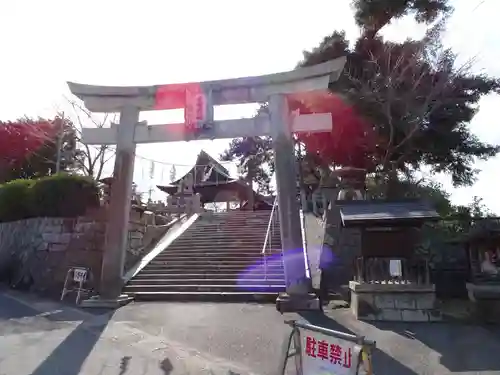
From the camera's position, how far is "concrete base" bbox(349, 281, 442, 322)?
777 cm

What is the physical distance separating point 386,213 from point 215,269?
535cm

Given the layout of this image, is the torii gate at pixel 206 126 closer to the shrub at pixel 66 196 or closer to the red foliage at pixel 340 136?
the shrub at pixel 66 196

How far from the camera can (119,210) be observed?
1011cm

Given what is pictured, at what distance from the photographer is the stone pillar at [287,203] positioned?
9.01 meters

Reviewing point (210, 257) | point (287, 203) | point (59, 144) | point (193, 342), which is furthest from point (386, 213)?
point (59, 144)

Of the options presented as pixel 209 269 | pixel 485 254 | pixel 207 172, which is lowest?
pixel 209 269

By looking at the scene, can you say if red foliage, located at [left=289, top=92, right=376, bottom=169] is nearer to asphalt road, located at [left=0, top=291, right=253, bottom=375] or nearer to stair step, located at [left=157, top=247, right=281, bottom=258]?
stair step, located at [left=157, top=247, right=281, bottom=258]

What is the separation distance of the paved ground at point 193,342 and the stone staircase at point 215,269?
1.07 meters

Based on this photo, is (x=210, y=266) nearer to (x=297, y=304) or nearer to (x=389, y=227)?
(x=297, y=304)

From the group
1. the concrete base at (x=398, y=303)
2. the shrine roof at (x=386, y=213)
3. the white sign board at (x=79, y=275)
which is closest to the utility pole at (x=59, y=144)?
the white sign board at (x=79, y=275)

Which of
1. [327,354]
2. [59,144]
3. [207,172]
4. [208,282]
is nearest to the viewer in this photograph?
[327,354]

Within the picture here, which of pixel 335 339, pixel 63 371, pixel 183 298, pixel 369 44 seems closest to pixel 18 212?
pixel 183 298

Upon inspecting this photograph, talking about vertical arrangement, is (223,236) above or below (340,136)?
below

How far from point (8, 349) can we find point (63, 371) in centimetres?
149
